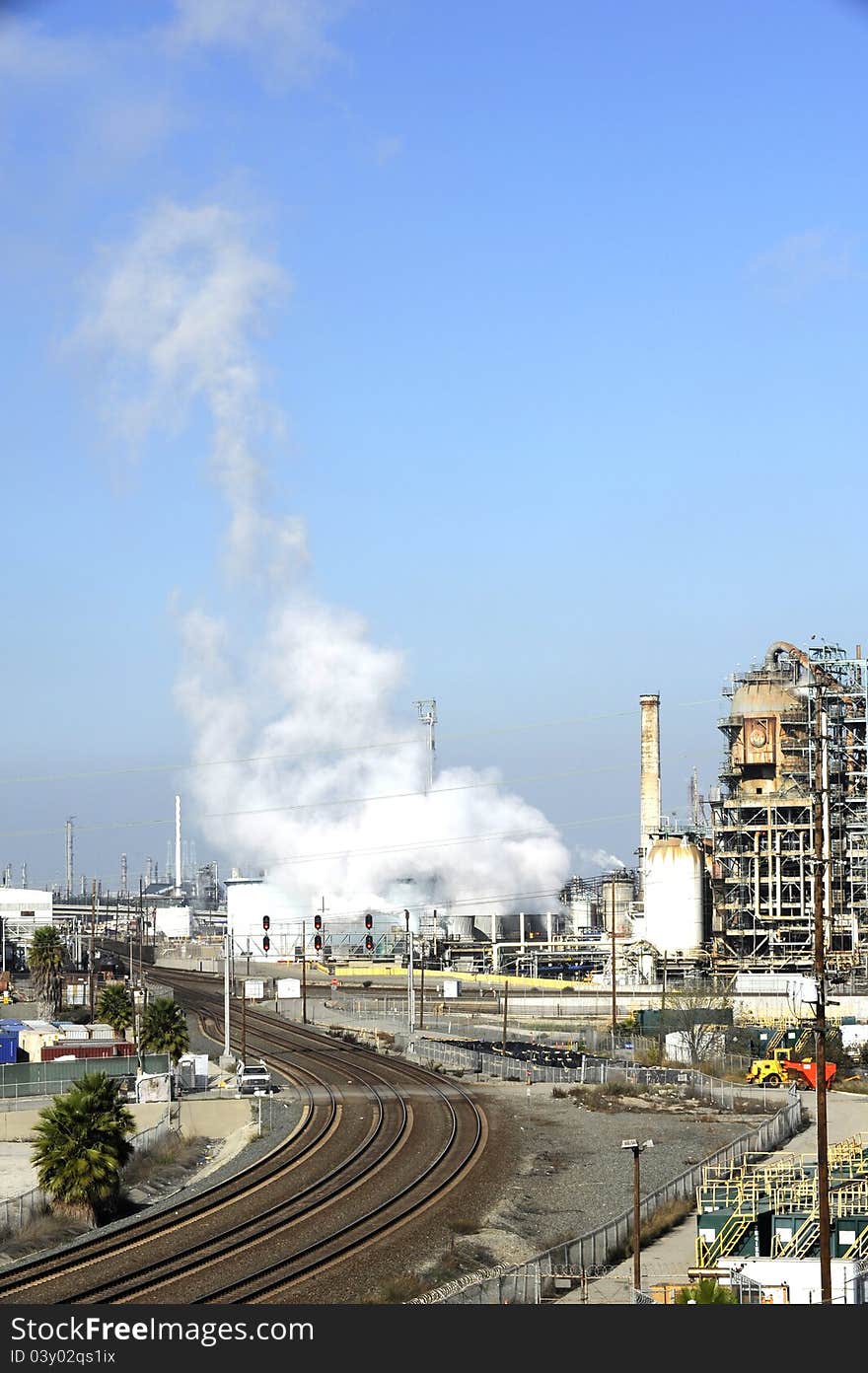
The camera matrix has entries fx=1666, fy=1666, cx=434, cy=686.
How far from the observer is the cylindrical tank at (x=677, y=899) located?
118 meters

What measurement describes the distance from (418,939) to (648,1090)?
236ft

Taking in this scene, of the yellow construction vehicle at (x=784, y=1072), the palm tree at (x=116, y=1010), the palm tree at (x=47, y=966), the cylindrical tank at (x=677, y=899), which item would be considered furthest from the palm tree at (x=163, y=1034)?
the cylindrical tank at (x=677, y=899)

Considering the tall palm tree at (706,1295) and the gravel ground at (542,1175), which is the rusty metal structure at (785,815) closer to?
the gravel ground at (542,1175)

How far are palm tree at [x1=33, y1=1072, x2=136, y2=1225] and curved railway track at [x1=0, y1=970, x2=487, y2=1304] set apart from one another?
7.11 ft

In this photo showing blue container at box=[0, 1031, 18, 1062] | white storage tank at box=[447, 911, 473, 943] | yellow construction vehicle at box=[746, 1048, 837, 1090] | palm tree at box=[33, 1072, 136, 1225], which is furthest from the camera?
white storage tank at box=[447, 911, 473, 943]

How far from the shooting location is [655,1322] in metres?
21.4

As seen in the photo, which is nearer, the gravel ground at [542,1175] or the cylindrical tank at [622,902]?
the gravel ground at [542,1175]

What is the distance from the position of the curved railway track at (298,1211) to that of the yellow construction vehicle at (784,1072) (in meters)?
14.9

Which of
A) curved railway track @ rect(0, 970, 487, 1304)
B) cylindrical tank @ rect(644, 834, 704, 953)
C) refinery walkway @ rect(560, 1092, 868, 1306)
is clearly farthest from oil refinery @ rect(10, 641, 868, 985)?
refinery walkway @ rect(560, 1092, 868, 1306)

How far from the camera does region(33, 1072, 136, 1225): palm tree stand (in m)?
43.5

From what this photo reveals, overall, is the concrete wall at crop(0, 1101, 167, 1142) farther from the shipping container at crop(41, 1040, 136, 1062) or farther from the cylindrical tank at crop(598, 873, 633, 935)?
the cylindrical tank at crop(598, 873, 633, 935)

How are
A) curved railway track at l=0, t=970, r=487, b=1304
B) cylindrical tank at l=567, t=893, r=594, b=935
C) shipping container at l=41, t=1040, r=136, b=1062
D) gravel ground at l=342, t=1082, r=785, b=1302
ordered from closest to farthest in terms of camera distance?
curved railway track at l=0, t=970, r=487, b=1304 < gravel ground at l=342, t=1082, r=785, b=1302 < shipping container at l=41, t=1040, r=136, b=1062 < cylindrical tank at l=567, t=893, r=594, b=935

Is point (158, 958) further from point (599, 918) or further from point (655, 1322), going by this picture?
point (655, 1322)

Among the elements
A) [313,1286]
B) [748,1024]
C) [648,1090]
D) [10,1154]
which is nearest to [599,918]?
[748,1024]
